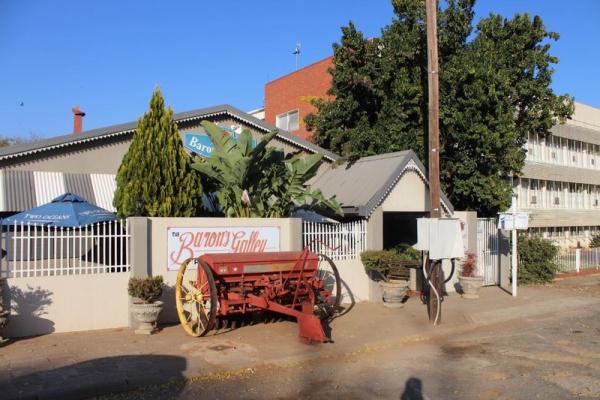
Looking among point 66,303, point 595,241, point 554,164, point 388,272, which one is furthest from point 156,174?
point 595,241

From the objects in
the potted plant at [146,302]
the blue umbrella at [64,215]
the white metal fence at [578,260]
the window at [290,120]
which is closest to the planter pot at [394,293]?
the potted plant at [146,302]

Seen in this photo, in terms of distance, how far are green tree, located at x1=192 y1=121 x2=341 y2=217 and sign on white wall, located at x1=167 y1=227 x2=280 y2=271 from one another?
3.04 ft

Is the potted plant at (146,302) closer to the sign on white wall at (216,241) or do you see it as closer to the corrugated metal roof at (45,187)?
the sign on white wall at (216,241)

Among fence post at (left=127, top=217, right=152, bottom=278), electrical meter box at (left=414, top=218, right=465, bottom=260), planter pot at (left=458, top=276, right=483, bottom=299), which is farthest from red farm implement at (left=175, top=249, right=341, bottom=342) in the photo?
planter pot at (left=458, top=276, right=483, bottom=299)

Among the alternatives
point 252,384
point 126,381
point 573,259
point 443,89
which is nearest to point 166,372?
point 126,381

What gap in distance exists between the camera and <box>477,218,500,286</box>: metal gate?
1680cm

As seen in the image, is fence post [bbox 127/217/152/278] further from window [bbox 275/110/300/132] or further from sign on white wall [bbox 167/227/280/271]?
window [bbox 275/110/300/132]

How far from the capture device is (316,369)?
7922mm

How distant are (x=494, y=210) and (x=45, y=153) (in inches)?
539

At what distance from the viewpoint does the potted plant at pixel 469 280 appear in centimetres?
1468

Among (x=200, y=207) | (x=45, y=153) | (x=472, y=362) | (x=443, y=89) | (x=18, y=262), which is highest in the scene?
(x=443, y=89)

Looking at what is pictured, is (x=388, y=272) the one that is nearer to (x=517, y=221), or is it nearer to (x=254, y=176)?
(x=254, y=176)

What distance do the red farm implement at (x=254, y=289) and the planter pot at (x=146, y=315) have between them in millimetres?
388

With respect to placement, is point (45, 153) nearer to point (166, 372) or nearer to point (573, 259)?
point (166, 372)
